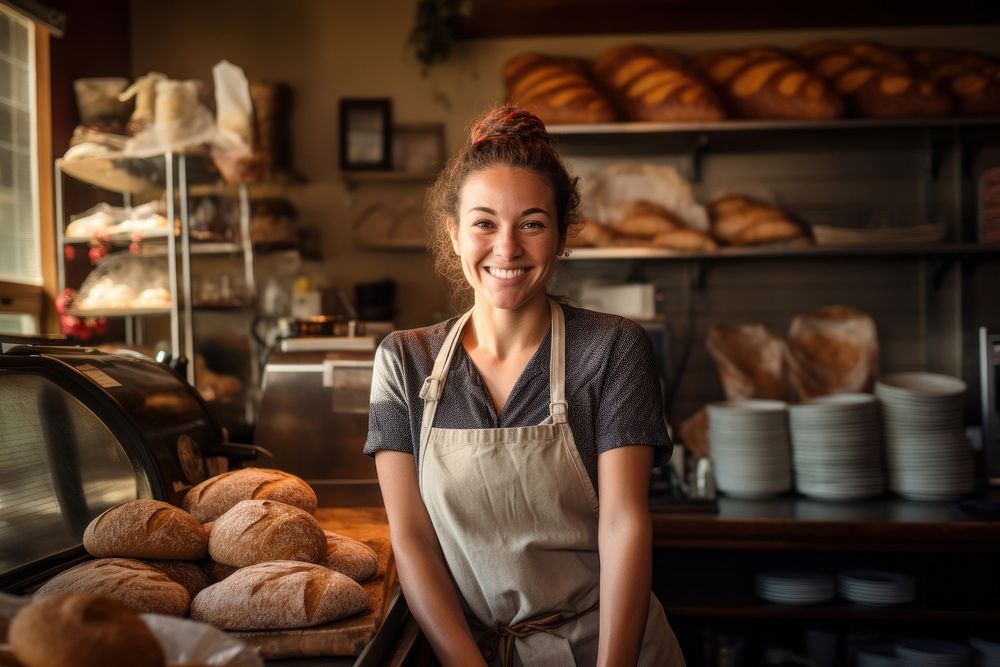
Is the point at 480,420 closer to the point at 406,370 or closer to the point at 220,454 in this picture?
the point at 406,370

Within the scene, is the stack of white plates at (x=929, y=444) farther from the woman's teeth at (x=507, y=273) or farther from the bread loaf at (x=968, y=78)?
the woman's teeth at (x=507, y=273)

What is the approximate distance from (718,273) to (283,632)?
299 centimetres

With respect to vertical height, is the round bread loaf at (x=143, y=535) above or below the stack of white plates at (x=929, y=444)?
above

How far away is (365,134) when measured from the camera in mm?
3910

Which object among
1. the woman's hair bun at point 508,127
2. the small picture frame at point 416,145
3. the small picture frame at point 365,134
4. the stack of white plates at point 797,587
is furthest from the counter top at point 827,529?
the small picture frame at point 365,134

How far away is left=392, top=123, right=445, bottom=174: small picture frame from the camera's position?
3.88 m

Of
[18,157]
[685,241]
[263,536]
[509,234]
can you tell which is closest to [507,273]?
[509,234]

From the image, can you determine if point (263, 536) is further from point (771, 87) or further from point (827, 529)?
point (771, 87)

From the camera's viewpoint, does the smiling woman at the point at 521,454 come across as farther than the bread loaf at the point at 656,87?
No

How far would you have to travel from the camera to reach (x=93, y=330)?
3344 millimetres

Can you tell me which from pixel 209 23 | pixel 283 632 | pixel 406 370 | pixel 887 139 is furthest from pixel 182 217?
pixel 887 139

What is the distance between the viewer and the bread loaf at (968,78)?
3.25 metres

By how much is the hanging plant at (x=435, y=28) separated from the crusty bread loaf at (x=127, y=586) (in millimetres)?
3056

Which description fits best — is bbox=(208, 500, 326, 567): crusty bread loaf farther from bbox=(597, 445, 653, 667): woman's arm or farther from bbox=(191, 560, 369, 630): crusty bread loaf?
bbox=(597, 445, 653, 667): woman's arm
